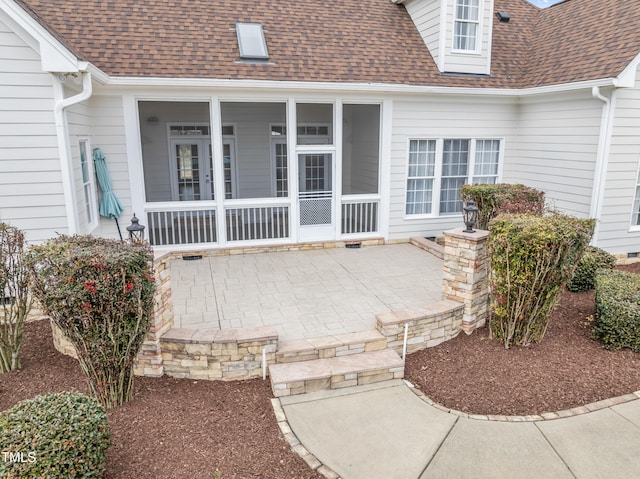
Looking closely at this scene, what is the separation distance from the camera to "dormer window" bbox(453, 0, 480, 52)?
9430 mm

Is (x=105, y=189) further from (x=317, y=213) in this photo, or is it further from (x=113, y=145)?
(x=317, y=213)

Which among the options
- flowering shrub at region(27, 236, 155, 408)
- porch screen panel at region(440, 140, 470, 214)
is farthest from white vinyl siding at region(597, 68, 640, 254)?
flowering shrub at region(27, 236, 155, 408)

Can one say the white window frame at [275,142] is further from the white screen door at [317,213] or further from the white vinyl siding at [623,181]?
the white vinyl siding at [623,181]

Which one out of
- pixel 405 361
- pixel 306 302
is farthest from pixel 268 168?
pixel 405 361

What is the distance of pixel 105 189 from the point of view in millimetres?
7777

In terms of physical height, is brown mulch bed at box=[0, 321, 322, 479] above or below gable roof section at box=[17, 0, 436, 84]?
below

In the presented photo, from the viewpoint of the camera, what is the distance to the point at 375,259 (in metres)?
8.52

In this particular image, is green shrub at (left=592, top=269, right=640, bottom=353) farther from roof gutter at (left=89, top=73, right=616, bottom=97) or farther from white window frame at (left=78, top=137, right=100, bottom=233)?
white window frame at (left=78, top=137, right=100, bottom=233)

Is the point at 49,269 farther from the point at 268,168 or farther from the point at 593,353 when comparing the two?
the point at 268,168

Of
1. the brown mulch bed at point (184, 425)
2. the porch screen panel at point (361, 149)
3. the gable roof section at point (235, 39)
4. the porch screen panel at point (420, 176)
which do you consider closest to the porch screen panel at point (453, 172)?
the porch screen panel at point (420, 176)

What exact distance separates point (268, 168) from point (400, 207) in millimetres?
4518

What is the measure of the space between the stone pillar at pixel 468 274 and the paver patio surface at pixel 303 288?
0.64 meters

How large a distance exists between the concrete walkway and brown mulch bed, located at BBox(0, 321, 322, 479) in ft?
0.93

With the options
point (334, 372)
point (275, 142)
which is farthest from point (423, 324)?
point (275, 142)
